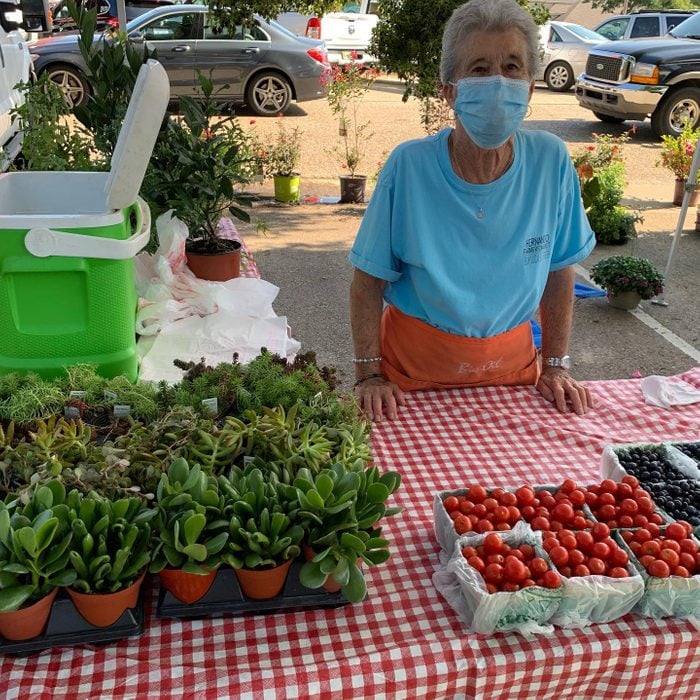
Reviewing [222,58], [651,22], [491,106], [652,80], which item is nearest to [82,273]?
[491,106]

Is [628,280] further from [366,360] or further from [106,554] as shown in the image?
[106,554]

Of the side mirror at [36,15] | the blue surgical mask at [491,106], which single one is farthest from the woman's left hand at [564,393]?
the side mirror at [36,15]

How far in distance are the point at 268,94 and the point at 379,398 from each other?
10.2m

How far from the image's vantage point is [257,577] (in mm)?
1257

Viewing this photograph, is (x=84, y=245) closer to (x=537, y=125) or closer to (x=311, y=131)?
(x=311, y=131)

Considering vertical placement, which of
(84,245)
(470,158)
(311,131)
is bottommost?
(311,131)

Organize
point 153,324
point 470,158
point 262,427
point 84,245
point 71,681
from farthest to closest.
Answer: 1. point 153,324
2. point 470,158
3. point 84,245
4. point 262,427
5. point 71,681

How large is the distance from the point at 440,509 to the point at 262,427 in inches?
15.8

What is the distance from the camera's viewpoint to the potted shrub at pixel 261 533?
123 cm

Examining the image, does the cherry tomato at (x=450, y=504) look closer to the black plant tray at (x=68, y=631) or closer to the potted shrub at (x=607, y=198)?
the black plant tray at (x=68, y=631)

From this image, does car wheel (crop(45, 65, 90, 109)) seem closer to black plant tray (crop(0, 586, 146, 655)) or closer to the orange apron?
the orange apron

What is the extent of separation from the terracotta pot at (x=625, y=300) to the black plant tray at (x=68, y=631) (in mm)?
5130

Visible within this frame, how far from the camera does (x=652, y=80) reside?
1064 centimetres

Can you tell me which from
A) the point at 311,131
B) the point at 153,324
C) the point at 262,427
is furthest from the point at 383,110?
the point at 262,427
